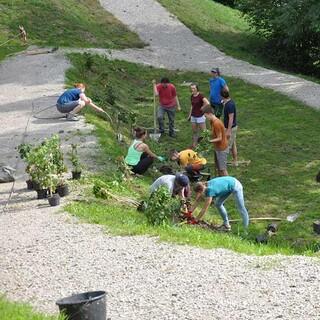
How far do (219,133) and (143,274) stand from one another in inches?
266

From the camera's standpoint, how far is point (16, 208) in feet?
47.8

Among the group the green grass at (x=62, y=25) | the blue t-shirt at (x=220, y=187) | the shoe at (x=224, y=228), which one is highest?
the green grass at (x=62, y=25)

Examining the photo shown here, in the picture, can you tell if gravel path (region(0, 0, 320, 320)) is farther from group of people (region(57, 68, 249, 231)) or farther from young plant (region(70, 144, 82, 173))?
group of people (region(57, 68, 249, 231))

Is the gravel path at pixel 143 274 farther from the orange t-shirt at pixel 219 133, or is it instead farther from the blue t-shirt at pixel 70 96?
the blue t-shirt at pixel 70 96

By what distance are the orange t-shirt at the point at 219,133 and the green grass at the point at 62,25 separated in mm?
17361

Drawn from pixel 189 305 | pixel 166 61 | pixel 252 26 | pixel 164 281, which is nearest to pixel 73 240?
pixel 164 281

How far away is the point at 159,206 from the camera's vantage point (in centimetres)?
1261

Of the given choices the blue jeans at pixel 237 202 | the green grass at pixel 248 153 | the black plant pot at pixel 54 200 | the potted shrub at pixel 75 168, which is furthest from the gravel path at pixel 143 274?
the blue jeans at pixel 237 202

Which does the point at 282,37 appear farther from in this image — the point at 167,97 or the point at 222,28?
the point at 167,97

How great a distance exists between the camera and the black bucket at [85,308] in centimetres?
850

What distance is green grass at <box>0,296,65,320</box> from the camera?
8149 mm

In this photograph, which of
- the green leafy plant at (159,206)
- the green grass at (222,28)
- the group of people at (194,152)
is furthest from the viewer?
the green grass at (222,28)

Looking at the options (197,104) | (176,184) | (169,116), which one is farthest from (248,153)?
(176,184)

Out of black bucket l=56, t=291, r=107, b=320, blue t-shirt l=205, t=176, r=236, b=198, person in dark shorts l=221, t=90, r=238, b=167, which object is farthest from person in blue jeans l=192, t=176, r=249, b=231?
black bucket l=56, t=291, r=107, b=320
